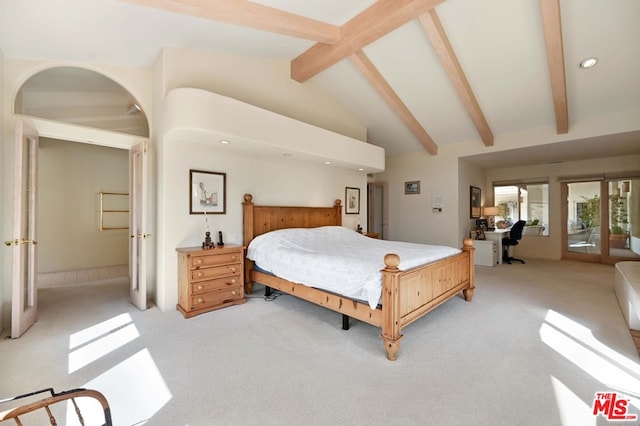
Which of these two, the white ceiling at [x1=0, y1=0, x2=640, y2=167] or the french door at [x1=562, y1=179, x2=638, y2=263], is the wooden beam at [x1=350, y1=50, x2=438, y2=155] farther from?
the french door at [x1=562, y1=179, x2=638, y2=263]

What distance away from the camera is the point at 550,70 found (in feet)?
12.1

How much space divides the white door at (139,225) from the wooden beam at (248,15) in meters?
1.61

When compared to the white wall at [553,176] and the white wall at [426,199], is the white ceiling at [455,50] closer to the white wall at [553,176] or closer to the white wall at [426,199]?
the white wall at [553,176]

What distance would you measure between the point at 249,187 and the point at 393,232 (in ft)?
14.0

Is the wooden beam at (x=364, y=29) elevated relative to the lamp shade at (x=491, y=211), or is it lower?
elevated

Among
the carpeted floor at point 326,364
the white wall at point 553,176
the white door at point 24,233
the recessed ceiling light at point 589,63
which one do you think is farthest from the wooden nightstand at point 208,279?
the white wall at point 553,176

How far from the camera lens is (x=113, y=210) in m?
5.79

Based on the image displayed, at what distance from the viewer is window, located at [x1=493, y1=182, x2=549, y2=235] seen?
289 inches

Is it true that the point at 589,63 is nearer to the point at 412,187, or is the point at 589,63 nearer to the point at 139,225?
the point at 412,187

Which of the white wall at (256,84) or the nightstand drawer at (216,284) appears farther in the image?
the white wall at (256,84)

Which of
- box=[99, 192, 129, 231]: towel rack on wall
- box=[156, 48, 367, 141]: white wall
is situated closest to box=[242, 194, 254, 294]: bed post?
box=[156, 48, 367, 141]: white wall

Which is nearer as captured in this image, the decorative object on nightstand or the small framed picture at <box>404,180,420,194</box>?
the decorative object on nightstand

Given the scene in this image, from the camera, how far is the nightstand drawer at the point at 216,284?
10.7 feet

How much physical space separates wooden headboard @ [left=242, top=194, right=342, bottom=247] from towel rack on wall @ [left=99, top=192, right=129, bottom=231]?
3.54 metres
